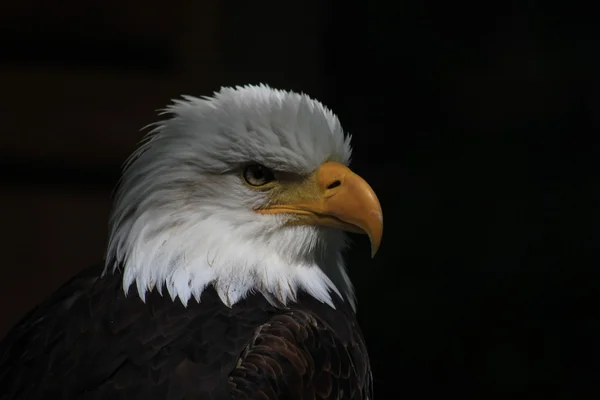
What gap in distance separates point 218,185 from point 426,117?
1.85m

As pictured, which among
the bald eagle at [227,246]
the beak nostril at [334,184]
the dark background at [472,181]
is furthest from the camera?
the dark background at [472,181]

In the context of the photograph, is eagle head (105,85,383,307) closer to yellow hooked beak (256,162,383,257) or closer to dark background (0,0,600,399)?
yellow hooked beak (256,162,383,257)

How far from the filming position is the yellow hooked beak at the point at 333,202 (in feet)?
7.16

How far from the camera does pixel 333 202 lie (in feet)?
7.24

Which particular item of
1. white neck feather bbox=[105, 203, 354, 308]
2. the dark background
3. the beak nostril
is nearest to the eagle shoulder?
white neck feather bbox=[105, 203, 354, 308]

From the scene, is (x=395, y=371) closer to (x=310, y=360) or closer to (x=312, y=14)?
(x=312, y=14)

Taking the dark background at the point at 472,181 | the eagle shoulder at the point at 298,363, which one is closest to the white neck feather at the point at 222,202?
the eagle shoulder at the point at 298,363

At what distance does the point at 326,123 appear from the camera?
2.27m

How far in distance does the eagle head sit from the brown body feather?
53 millimetres

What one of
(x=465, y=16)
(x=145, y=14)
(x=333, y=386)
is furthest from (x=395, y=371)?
(x=333, y=386)

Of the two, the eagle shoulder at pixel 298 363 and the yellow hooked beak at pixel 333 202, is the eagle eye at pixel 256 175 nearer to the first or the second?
the yellow hooked beak at pixel 333 202

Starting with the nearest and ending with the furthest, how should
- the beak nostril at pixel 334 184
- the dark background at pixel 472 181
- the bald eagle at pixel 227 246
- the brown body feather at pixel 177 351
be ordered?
the brown body feather at pixel 177 351, the bald eagle at pixel 227 246, the beak nostril at pixel 334 184, the dark background at pixel 472 181

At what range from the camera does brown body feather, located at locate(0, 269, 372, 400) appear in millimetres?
1972

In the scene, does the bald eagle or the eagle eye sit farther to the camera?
the eagle eye
